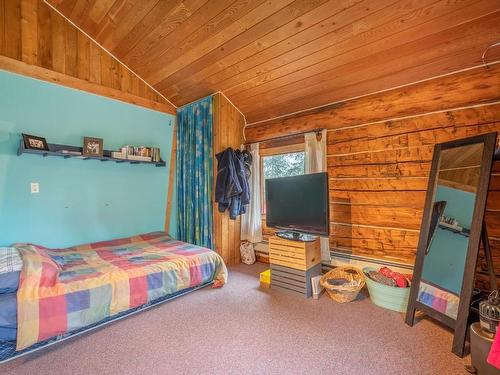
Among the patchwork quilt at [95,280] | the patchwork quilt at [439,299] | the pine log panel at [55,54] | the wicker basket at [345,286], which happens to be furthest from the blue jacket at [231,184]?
the patchwork quilt at [439,299]

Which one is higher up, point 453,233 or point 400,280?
point 453,233

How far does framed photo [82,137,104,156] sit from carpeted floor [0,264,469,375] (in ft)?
6.79

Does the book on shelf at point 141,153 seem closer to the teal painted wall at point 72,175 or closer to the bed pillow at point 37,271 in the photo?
the teal painted wall at point 72,175

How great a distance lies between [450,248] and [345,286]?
96 cm

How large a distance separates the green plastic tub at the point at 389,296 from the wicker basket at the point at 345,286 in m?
0.14

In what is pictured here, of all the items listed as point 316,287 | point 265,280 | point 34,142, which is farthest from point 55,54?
point 316,287

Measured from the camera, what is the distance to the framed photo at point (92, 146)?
122 inches

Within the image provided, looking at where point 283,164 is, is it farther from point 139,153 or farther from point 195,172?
point 139,153

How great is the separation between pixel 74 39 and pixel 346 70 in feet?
11.4

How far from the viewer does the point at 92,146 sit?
10.4 feet

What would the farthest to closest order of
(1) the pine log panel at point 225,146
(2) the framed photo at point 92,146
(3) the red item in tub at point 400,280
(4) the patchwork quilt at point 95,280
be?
1. (1) the pine log panel at point 225,146
2. (2) the framed photo at point 92,146
3. (3) the red item in tub at point 400,280
4. (4) the patchwork quilt at point 95,280

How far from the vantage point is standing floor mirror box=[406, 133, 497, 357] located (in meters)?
1.75

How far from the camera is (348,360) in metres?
1.67

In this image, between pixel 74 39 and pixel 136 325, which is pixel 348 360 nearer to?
pixel 136 325
